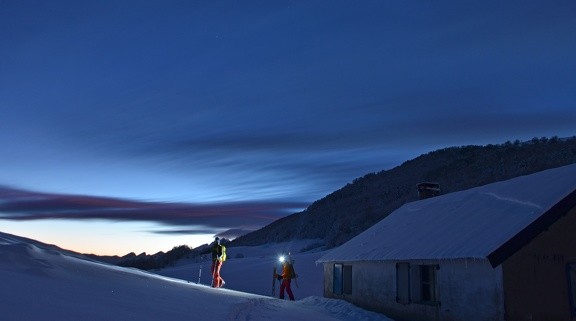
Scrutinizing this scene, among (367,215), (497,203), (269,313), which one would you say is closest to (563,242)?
(497,203)

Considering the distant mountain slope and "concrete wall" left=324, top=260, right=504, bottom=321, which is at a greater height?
the distant mountain slope

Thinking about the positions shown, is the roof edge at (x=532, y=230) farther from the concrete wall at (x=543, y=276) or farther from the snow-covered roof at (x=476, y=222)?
the concrete wall at (x=543, y=276)

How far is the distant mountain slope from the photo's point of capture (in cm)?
5781

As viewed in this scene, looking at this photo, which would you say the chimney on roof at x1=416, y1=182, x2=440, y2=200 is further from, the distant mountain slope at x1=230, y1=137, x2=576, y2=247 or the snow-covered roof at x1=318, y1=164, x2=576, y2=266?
the distant mountain slope at x1=230, y1=137, x2=576, y2=247

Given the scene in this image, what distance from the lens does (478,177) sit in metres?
64.4

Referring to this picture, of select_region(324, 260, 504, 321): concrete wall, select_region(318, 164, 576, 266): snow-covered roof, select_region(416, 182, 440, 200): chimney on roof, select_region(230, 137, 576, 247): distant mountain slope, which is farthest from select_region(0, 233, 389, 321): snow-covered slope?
select_region(230, 137, 576, 247): distant mountain slope

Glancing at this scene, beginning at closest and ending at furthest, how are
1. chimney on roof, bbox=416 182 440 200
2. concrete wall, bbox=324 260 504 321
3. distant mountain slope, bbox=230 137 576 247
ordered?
concrete wall, bbox=324 260 504 321 → chimney on roof, bbox=416 182 440 200 → distant mountain slope, bbox=230 137 576 247

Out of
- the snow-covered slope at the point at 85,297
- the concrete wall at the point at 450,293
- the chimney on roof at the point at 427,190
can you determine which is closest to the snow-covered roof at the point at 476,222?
the concrete wall at the point at 450,293

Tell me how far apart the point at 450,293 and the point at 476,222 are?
2.27 m

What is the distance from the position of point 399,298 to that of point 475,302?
3383mm

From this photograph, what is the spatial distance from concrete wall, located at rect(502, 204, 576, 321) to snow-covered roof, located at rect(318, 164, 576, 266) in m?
0.35

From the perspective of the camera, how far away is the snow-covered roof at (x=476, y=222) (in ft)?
39.8

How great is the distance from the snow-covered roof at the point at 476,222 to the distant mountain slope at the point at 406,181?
2835 centimetres

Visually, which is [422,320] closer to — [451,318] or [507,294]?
[451,318]
